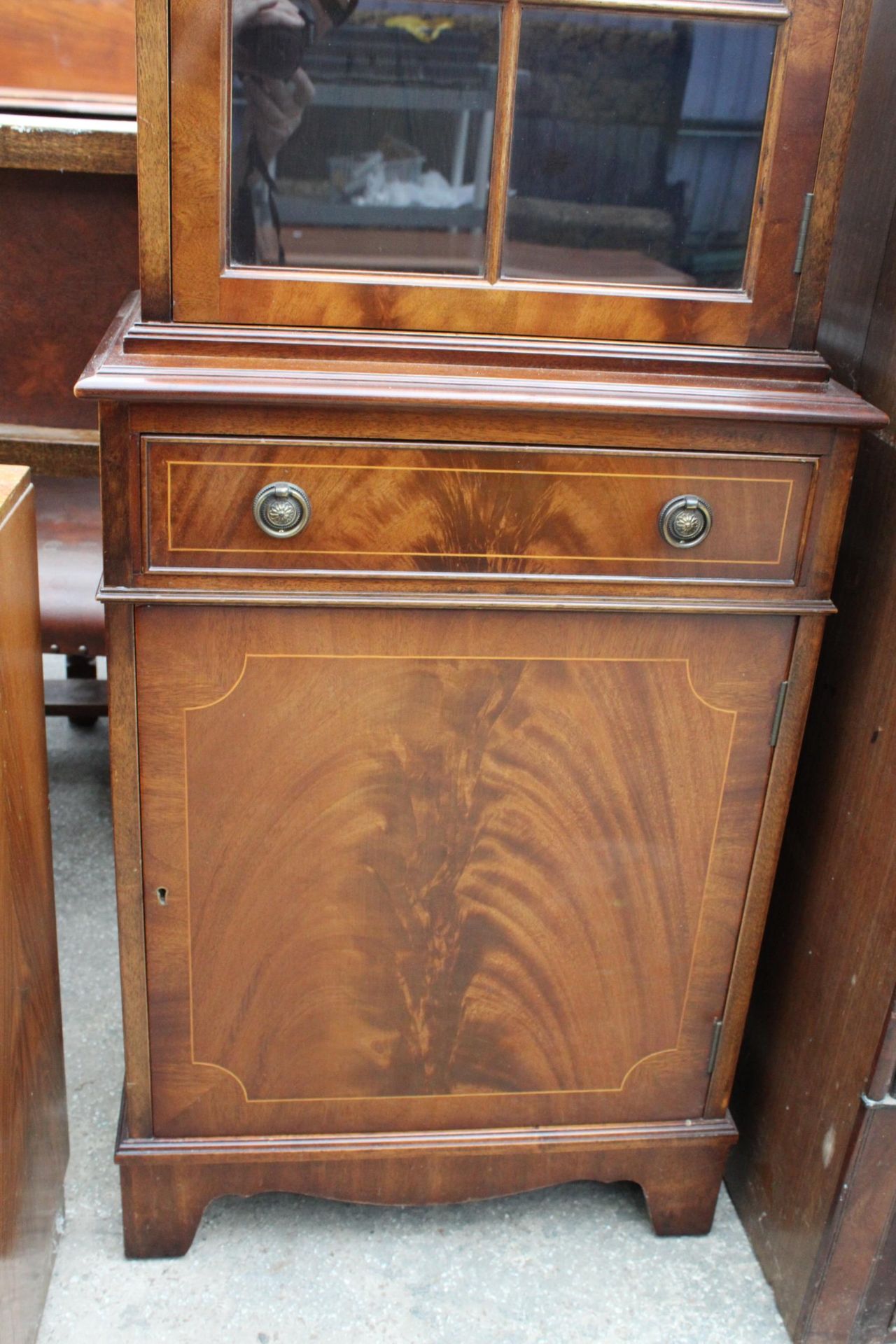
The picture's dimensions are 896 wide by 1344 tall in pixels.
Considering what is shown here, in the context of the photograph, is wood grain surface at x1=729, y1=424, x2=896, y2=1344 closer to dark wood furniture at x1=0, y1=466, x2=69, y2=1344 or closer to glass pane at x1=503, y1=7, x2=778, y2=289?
glass pane at x1=503, y1=7, x2=778, y2=289

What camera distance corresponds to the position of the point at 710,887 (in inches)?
56.1

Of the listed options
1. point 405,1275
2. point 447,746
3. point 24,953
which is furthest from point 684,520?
point 405,1275

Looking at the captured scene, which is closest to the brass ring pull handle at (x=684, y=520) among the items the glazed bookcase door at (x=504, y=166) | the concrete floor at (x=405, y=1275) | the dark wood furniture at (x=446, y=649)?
the dark wood furniture at (x=446, y=649)

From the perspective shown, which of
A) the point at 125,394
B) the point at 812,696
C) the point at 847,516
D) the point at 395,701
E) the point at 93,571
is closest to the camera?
the point at 125,394

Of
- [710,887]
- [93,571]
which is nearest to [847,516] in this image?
[710,887]

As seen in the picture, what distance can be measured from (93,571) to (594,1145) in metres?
1.07

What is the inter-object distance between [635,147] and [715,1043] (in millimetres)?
1000

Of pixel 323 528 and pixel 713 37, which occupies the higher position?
pixel 713 37

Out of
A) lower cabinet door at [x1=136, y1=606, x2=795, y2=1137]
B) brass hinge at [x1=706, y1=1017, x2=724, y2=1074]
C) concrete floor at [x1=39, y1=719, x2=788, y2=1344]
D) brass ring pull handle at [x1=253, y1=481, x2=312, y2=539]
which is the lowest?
concrete floor at [x1=39, y1=719, x2=788, y2=1344]

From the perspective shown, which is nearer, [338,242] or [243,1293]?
[338,242]

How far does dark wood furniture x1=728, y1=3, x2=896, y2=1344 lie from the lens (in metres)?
1.34

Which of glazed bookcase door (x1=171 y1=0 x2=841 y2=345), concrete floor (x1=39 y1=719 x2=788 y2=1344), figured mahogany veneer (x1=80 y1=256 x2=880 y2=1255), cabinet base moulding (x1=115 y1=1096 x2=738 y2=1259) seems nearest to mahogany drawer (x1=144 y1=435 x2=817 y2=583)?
figured mahogany veneer (x1=80 y1=256 x2=880 y2=1255)

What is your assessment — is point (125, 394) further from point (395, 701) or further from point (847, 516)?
point (847, 516)

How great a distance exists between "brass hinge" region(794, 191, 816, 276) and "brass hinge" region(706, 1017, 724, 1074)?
847 millimetres
